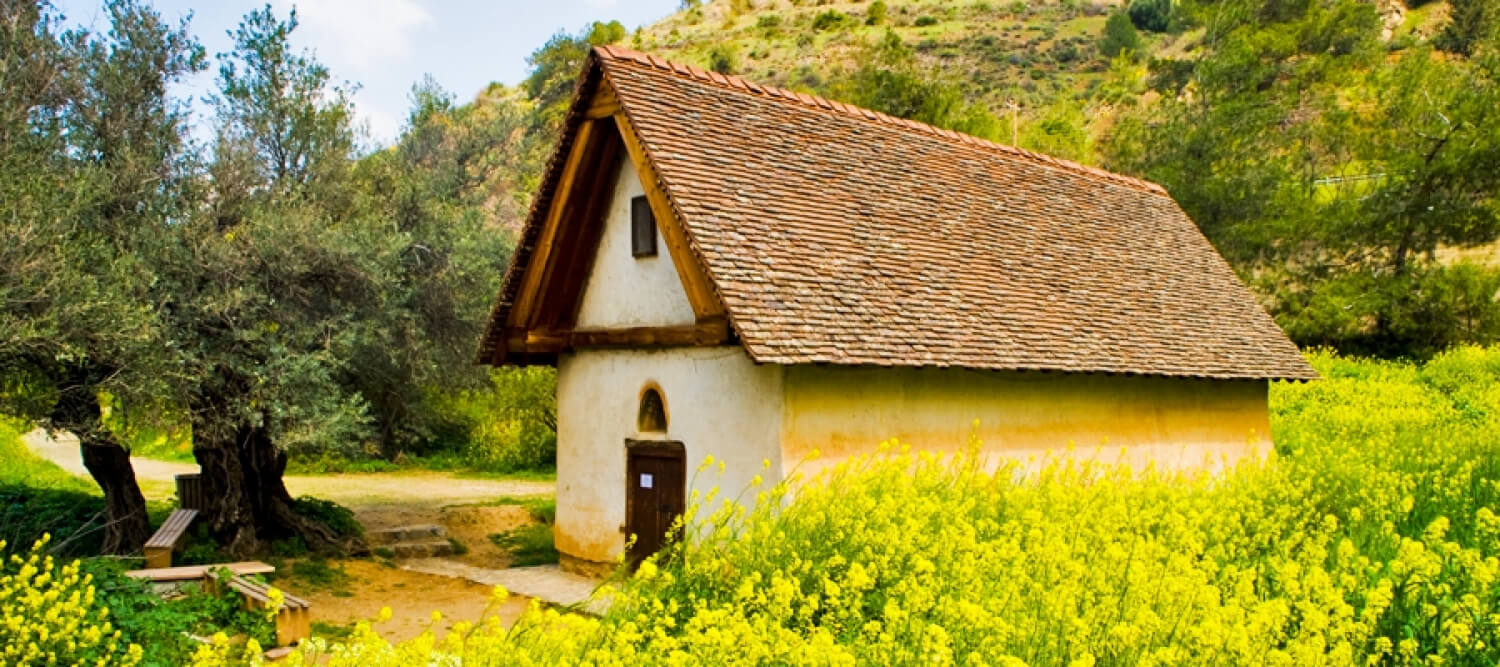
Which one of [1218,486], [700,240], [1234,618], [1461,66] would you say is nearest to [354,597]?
[700,240]

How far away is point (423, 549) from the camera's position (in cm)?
1619

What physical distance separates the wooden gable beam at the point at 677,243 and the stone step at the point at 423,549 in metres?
6.21

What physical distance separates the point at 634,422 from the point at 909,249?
418cm

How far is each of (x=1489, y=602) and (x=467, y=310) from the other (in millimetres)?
13240

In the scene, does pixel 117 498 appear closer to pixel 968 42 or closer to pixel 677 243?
pixel 677 243

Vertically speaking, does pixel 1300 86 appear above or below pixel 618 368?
above

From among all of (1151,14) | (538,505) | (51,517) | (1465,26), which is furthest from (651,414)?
(1151,14)

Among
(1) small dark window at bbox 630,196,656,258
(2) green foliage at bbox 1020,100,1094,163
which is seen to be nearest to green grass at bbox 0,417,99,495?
(1) small dark window at bbox 630,196,656,258

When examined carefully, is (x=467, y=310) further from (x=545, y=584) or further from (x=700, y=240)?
(x=700, y=240)

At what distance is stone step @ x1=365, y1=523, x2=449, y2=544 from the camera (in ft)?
53.6

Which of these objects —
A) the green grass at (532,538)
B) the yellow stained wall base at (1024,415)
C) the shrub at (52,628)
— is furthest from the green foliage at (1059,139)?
the shrub at (52,628)

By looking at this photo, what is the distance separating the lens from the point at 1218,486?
10945 mm

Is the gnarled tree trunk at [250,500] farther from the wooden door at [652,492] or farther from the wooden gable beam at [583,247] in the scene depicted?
the wooden door at [652,492]

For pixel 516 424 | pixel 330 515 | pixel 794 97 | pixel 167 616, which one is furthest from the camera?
pixel 516 424
